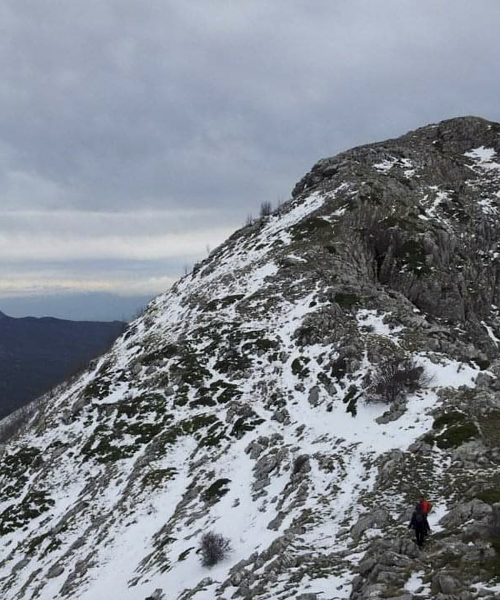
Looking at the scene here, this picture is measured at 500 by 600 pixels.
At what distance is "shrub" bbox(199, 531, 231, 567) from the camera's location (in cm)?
2447

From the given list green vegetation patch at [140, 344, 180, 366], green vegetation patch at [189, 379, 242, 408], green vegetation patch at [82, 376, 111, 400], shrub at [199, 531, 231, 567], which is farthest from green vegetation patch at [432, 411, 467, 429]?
A: green vegetation patch at [82, 376, 111, 400]

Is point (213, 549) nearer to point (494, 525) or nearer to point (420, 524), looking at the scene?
point (420, 524)

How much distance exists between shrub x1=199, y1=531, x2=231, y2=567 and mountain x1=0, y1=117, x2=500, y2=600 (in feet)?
1.09

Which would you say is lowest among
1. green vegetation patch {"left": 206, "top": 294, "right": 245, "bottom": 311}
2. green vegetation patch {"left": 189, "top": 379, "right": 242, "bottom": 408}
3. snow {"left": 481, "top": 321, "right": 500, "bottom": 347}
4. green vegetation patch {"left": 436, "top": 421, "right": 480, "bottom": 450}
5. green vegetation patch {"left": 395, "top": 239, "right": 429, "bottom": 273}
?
green vegetation patch {"left": 436, "top": 421, "right": 480, "bottom": 450}

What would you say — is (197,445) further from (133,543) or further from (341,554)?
(341,554)

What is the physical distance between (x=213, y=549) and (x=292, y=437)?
12.8m

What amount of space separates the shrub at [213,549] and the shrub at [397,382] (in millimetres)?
15140

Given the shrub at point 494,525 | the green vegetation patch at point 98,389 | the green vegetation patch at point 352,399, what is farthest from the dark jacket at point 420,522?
the green vegetation patch at point 98,389

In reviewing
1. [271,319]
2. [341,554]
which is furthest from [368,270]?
[341,554]

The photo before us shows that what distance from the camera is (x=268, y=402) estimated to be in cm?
4212

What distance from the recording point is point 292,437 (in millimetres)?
36188

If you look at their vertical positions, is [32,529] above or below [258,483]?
below

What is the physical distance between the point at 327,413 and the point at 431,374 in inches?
317

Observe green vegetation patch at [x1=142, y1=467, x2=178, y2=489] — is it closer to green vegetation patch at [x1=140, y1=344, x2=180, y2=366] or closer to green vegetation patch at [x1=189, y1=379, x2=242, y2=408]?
green vegetation patch at [x1=189, y1=379, x2=242, y2=408]
